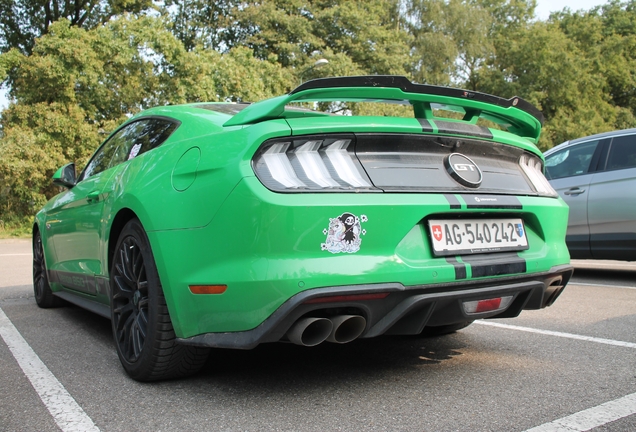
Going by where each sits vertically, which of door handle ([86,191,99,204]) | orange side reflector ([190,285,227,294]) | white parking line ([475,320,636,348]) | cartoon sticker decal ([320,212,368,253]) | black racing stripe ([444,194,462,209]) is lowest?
white parking line ([475,320,636,348])

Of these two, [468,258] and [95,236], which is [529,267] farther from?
[95,236]

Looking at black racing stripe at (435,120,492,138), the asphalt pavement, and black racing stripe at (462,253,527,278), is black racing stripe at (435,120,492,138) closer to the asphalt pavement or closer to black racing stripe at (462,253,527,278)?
black racing stripe at (462,253,527,278)

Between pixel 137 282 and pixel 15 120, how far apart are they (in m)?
21.6

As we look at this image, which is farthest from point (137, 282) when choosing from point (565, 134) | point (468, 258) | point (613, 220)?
point (565, 134)

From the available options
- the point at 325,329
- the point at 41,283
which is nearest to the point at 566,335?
the point at 325,329

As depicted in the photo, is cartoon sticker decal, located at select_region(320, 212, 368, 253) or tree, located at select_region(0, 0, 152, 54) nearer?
cartoon sticker decal, located at select_region(320, 212, 368, 253)

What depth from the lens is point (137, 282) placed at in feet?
9.36

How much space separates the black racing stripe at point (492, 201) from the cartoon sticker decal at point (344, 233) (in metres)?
0.52

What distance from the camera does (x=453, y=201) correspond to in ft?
8.11

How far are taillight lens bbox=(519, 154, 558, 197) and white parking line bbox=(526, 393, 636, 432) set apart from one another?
1048 mm

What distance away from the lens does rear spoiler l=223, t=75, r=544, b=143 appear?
241 centimetres

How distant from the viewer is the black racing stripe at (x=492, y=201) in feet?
8.31

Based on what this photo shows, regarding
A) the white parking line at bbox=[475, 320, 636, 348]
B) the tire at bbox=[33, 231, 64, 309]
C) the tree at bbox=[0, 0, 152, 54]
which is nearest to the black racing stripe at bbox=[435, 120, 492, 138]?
the white parking line at bbox=[475, 320, 636, 348]

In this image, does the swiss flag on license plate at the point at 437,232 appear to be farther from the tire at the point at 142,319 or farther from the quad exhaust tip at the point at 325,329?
the tire at the point at 142,319
